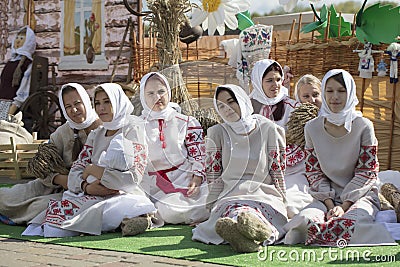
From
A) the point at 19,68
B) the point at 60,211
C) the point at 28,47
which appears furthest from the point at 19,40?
the point at 60,211

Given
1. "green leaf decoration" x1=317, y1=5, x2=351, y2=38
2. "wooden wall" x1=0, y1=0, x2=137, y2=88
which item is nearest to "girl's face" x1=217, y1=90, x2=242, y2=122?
"green leaf decoration" x1=317, y1=5, x2=351, y2=38

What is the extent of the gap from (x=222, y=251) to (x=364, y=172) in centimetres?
109

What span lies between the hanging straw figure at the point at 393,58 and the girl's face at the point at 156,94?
2.13 m

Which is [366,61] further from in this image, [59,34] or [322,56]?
[59,34]

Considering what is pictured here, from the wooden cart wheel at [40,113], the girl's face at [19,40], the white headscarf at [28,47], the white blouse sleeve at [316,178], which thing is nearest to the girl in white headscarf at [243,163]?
the white blouse sleeve at [316,178]

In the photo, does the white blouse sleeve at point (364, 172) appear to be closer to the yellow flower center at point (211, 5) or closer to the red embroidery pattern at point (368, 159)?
the red embroidery pattern at point (368, 159)

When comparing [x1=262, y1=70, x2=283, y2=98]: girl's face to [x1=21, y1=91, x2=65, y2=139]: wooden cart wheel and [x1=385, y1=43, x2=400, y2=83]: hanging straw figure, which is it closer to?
[x1=385, y1=43, x2=400, y2=83]: hanging straw figure

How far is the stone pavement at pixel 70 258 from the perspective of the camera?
11.9 feet

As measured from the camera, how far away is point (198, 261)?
365cm

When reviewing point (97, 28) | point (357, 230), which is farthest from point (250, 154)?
point (97, 28)

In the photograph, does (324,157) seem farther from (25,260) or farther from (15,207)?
(15,207)

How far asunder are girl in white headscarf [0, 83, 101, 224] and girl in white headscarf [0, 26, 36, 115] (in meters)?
5.39

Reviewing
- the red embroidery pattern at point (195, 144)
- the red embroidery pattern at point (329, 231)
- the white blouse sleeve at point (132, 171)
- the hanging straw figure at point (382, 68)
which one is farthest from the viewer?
the hanging straw figure at point (382, 68)

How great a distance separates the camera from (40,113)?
407 inches
